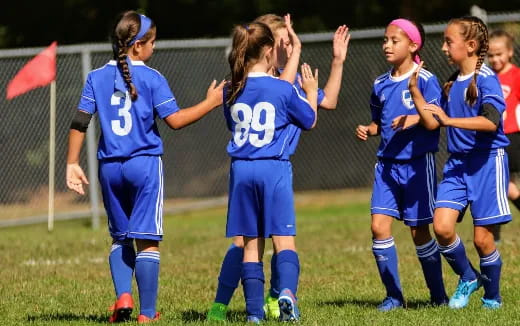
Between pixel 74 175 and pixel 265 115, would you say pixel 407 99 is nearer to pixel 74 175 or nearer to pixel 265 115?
pixel 265 115

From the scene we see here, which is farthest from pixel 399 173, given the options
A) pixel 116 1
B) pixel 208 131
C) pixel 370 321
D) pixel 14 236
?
pixel 116 1

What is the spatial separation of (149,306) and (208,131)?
9.55 m

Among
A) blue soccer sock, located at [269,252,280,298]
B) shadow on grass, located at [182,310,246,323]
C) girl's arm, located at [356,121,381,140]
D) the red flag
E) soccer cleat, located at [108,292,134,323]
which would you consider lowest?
shadow on grass, located at [182,310,246,323]

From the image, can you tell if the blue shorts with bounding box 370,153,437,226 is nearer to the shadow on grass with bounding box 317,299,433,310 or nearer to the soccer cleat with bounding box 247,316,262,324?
the shadow on grass with bounding box 317,299,433,310

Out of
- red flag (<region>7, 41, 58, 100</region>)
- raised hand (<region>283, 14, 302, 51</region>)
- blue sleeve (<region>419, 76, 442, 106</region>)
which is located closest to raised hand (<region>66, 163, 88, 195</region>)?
raised hand (<region>283, 14, 302, 51</region>)

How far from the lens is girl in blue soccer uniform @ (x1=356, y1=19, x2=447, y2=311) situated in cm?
773

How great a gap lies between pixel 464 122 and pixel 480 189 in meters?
0.54

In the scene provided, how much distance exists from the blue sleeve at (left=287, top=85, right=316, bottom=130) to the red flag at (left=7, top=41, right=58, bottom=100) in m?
7.57

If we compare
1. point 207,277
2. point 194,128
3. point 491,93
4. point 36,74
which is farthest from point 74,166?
point 194,128

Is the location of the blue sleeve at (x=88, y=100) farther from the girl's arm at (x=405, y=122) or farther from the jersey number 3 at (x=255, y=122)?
the girl's arm at (x=405, y=122)

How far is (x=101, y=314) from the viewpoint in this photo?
26.1ft

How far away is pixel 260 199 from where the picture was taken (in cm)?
699

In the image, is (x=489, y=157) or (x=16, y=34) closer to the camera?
(x=489, y=157)

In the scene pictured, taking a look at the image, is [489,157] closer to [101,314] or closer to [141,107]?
[141,107]
